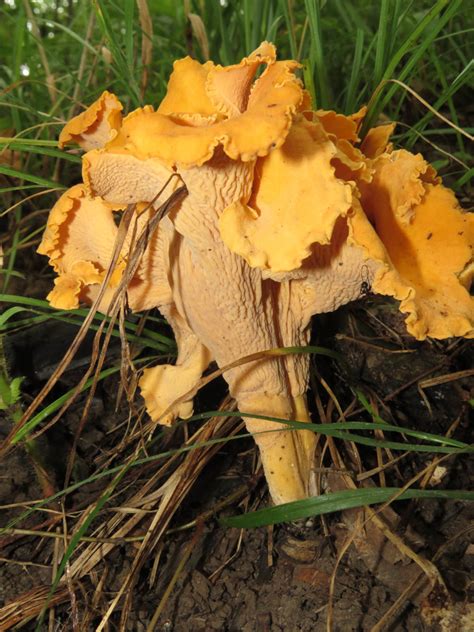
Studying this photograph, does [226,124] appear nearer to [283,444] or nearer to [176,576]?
[283,444]

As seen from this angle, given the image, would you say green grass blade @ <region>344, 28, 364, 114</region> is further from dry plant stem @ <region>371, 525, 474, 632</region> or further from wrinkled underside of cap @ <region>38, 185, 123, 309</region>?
dry plant stem @ <region>371, 525, 474, 632</region>

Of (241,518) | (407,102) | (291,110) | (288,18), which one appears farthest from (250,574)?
(407,102)

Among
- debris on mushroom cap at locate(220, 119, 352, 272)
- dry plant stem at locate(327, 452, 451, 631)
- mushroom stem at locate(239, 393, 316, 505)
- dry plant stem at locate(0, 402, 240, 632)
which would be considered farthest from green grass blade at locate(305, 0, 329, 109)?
dry plant stem at locate(327, 452, 451, 631)

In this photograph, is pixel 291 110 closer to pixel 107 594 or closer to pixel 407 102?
pixel 107 594

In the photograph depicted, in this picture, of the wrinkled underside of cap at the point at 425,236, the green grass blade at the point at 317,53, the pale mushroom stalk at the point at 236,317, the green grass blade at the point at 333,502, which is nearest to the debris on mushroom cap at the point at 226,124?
the pale mushroom stalk at the point at 236,317

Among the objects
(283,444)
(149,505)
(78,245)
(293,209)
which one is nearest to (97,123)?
(78,245)

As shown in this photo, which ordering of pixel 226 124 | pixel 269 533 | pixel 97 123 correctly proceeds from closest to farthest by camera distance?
pixel 226 124 < pixel 97 123 < pixel 269 533
